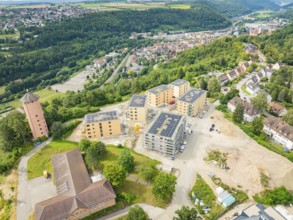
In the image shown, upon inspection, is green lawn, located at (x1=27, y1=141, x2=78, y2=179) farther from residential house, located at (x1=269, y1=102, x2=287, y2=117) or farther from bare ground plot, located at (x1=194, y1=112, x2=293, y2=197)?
residential house, located at (x1=269, y1=102, x2=287, y2=117)

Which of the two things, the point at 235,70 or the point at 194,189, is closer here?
the point at 194,189

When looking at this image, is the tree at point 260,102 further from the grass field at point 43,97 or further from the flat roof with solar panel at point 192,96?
the grass field at point 43,97

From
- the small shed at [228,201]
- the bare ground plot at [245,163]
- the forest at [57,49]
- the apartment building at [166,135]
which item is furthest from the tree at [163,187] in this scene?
the forest at [57,49]

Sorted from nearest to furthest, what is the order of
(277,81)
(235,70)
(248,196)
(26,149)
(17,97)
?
(248,196), (26,149), (277,81), (235,70), (17,97)

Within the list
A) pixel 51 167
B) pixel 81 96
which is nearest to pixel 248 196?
pixel 51 167

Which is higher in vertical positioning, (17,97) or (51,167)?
(51,167)

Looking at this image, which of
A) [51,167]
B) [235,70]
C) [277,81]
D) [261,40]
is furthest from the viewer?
[261,40]

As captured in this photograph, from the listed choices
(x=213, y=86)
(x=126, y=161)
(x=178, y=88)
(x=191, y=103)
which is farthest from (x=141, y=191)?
(x=213, y=86)

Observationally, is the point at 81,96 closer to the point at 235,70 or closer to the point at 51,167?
the point at 51,167
